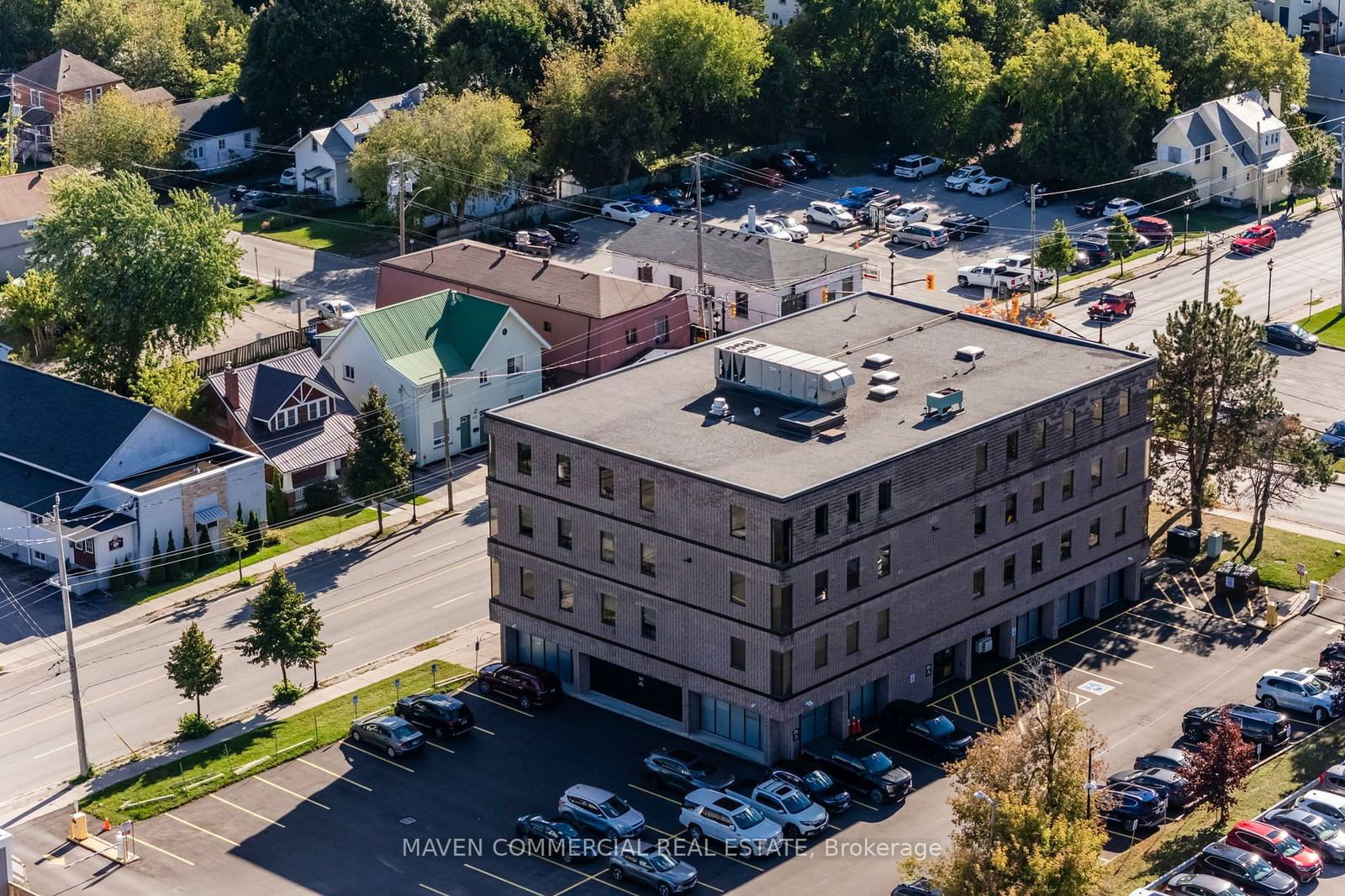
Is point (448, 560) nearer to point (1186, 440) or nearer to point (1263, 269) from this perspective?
point (1186, 440)

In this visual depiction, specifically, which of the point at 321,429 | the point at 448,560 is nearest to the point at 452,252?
the point at 321,429

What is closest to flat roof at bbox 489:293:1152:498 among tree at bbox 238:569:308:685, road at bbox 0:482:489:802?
tree at bbox 238:569:308:685

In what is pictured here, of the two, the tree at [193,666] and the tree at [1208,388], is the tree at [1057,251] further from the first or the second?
the tree at [193,666]

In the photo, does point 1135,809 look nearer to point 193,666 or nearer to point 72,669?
point 193,666

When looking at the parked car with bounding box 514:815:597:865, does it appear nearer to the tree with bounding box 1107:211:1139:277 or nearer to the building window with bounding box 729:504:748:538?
the building window with bounding box 729:504:748:538

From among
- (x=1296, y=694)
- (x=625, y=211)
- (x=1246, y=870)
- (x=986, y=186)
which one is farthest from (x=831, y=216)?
(x=1246, y=870)

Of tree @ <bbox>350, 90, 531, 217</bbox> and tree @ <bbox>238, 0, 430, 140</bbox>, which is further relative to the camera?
tree @ <bbox>238, 0, 430, 140</bbox>

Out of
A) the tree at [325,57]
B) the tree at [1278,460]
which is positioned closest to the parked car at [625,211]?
the tree at [325,57]
